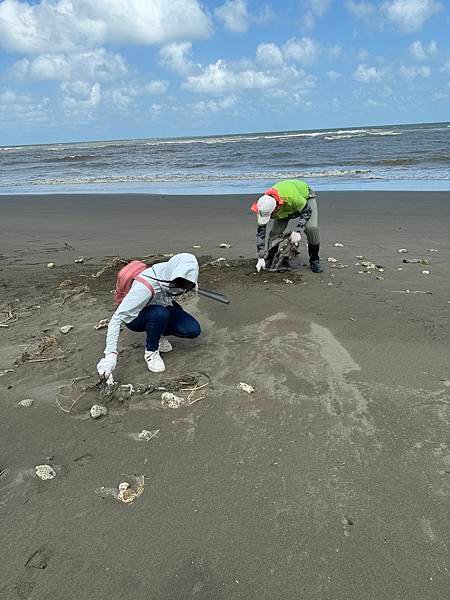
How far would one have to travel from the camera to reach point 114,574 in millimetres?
2123

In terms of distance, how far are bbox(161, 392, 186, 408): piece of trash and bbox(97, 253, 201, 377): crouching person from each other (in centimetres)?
45

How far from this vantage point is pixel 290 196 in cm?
604

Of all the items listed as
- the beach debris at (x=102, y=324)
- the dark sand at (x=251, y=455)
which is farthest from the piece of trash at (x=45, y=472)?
the beach debris at (x=102, y=324)

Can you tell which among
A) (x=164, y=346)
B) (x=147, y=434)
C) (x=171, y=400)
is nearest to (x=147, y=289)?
(x=164, y=346)

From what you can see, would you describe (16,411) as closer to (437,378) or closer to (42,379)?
(42,379)

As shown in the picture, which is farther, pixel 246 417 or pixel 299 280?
pixel 299 280

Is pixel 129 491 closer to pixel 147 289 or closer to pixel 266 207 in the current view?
pixel 147 289

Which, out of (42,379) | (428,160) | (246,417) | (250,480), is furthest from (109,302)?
(428,160)

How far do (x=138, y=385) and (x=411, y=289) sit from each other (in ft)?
11.5

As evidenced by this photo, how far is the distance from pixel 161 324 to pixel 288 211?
3.13 metres

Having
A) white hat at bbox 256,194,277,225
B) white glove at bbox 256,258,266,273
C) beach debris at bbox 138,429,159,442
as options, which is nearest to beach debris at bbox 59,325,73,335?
beach debris at bbox 138,429,159,442

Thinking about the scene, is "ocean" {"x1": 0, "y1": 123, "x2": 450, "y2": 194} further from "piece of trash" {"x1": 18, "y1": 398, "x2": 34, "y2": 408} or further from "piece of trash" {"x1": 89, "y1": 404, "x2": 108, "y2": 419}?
"piece of trash" {"x1": 89, "y1": 404, "x2": 108, "y2": 419}

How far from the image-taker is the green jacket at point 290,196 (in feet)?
19.8

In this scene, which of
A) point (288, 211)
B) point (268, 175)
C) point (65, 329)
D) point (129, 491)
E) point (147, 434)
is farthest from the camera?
point (268, 175)
